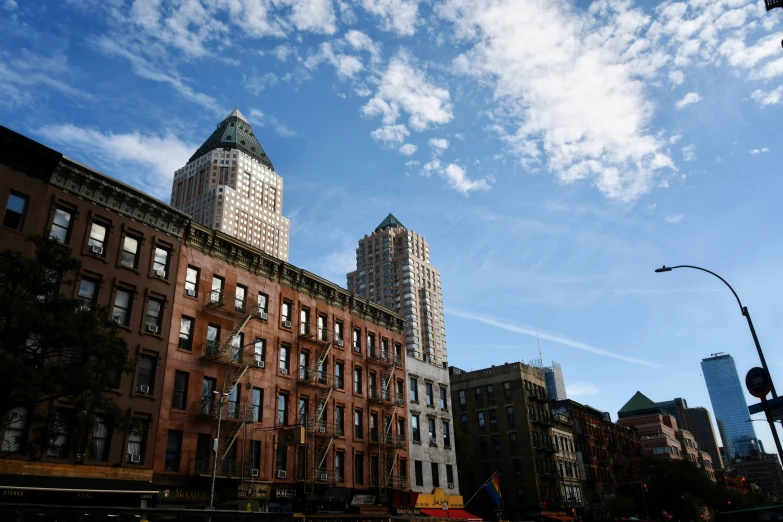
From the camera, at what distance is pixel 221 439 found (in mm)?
34000

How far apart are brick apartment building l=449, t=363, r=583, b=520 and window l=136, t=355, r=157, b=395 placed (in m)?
48.6

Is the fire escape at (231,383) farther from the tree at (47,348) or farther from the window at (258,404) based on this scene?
the tree at (47,348)

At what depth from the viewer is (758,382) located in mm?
22656

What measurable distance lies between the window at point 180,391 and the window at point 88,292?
610 cm

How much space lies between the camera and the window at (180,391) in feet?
108

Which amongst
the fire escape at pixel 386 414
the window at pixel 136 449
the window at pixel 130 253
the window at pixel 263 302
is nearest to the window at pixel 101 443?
the window at pixel 136 449

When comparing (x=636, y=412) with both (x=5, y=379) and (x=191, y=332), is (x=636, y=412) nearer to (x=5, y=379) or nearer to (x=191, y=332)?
(x=191, y=332)

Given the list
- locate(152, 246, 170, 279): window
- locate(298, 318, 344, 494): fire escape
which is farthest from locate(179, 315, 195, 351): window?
locate(298, 318, 344, 494): fire escape

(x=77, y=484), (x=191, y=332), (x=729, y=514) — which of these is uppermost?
(x=191, y=332)

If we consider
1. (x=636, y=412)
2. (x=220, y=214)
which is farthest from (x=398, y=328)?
(x=220, y=214)

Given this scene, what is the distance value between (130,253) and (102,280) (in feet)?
8.75

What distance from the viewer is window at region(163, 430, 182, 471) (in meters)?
31.4

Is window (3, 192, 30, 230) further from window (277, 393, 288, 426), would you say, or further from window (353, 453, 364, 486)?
window (353, 453, 364, 486)

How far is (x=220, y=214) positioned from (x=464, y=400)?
132908 mm
